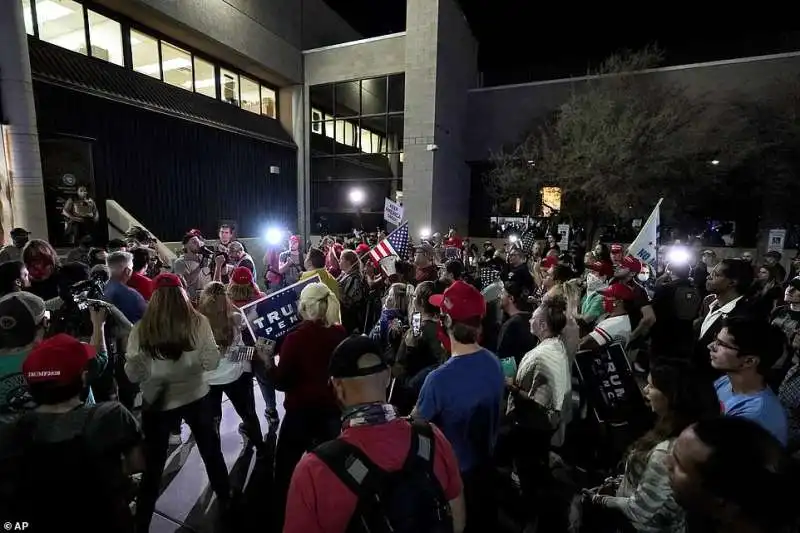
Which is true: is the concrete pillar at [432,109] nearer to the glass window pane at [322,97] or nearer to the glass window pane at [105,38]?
the glass window pane at [322,97]

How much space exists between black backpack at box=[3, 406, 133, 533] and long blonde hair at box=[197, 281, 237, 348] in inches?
64.6

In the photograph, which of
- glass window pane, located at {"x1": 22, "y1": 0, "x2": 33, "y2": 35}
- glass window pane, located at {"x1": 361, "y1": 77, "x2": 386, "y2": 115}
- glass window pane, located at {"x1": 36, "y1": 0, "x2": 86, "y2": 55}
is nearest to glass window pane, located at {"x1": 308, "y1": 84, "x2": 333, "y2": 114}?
glass window pane, located at {"x1": 361, "y1": 77, "x2": 386, "y2": 115}

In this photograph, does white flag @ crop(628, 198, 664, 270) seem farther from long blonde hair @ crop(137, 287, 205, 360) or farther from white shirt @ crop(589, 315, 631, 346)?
long blonde hair @ crop(137, 287, 205, 360)

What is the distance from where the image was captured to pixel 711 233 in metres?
15.4

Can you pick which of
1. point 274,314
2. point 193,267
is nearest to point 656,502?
point 274,314

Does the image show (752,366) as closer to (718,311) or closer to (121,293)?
(718,311)

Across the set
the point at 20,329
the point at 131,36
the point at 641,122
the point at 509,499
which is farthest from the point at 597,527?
the point at 131,36

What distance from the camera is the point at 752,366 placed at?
2.20 metres

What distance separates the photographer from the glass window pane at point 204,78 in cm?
1470

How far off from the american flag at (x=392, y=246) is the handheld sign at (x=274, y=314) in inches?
109

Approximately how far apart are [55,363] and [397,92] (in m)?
18.2

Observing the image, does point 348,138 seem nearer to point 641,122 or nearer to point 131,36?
point 131,36

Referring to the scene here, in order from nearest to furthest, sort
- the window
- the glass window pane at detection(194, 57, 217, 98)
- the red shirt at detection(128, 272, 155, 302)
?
the red shirt at detection(128, 272, 155, 302), the glass window pane at detection(194, 57, 217, 98), the window

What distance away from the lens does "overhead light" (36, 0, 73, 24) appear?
10047 mm
